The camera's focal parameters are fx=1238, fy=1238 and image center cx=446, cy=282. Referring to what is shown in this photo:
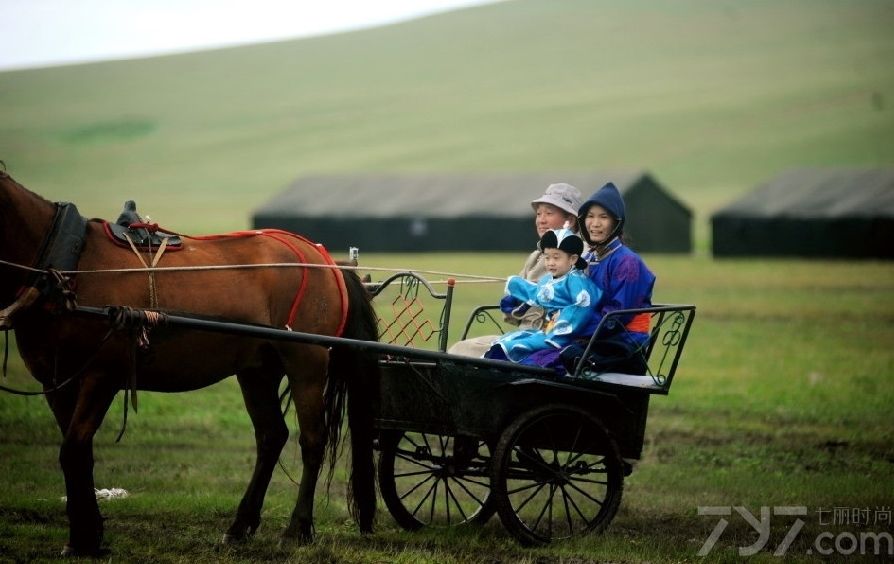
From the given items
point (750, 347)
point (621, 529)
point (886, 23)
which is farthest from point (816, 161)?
point (621, 529)

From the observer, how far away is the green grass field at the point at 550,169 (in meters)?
8.38

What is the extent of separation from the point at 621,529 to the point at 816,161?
70471 millimetres

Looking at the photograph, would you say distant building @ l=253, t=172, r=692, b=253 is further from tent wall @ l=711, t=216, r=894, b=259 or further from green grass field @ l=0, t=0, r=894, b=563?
tent wall @ l=711, t=216, r=894, b=259

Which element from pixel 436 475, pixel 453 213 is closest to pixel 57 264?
pixel 436 475

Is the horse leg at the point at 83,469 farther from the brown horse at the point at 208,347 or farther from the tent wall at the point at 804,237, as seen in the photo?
the tent wall at the point at 804,237

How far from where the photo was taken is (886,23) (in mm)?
101438

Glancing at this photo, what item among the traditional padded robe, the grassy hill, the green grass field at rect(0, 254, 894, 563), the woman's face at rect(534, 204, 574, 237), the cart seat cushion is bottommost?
the green grass field at rect(0, 254, 894, 563)

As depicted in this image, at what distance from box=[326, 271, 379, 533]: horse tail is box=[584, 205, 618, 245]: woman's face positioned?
1.58m

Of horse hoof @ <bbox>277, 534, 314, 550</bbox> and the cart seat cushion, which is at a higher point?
the cart seat cushion

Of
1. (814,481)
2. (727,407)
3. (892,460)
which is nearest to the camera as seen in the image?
(814,481)

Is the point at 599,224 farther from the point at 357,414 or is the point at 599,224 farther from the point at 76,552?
the point at 76,552

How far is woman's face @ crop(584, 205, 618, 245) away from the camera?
7.70 m

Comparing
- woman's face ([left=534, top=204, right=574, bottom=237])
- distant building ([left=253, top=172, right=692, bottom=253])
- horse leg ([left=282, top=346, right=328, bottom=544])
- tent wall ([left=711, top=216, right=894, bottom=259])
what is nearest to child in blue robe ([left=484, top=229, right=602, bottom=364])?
woman's face ([left=534, top=204, right=574, bottom=237])

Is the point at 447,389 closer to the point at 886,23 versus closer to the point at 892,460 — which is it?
the point at 892,460
